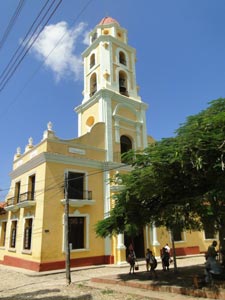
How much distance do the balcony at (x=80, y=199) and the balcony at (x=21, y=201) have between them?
2.38 meters

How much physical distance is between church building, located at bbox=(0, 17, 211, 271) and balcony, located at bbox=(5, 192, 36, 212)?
2.8 inches

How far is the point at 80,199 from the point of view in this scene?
18750 millimetres

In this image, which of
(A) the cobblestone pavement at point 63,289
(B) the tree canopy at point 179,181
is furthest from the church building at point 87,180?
(B) the tree canopy at point 179,181

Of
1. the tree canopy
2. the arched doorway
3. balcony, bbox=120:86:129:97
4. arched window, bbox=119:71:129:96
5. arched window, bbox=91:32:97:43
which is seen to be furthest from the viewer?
arched window, bbox=91:32:97:43

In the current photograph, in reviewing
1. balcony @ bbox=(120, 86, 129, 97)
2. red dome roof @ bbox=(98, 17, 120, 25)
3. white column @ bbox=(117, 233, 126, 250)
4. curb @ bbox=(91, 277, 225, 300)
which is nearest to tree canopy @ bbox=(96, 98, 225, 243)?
curb @ bbox=(91, 277, 225, 300)

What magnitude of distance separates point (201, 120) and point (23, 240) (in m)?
15.1

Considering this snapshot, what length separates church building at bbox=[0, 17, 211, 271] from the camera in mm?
17625

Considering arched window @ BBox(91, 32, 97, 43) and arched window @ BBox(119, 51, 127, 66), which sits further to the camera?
arched window @ BBox(91, 32, 97, 43)

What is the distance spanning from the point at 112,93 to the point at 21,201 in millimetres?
11047

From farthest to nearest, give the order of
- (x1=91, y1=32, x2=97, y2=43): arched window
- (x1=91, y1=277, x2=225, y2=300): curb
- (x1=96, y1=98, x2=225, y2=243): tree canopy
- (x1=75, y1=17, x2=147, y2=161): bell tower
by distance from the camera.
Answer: (x1=91, y1=32, x2=97, y2=43): arched window < (x1=75, y1=17, x2=147, y2=161): bell tower < (x1=96, y1=98, x2=225, y2=243): tree canopy < (x1=91, y1=277, x2=225, y2=300): curb

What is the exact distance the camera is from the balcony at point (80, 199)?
1812 cm

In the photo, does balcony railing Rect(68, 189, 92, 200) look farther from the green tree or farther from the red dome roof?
the red dome roof

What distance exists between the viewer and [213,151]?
8.98 meters

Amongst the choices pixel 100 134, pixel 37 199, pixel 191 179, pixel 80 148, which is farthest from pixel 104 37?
pixel 191 179
